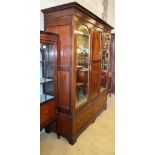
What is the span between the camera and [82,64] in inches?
111

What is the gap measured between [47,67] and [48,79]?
7.4 inches

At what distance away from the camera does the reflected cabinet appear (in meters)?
2.37

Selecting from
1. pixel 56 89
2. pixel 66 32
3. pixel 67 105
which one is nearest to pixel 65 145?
A: pixel 67 105

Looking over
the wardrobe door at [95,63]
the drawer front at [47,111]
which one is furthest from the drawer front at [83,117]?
the drawer front at [47,111]

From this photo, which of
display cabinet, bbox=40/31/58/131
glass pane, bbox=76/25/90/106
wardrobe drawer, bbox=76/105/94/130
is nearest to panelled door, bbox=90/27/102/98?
glass pane, bbox=76/25/90/106

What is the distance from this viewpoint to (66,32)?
7.85ft

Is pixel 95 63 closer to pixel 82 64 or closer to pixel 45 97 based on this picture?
pixel 82 64

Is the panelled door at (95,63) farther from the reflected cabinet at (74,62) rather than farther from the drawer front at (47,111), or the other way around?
the drawer front at (47,111)

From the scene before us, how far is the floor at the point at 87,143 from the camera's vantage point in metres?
2.35

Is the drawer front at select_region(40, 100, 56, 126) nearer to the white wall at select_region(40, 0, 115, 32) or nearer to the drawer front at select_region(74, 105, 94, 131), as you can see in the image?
the drawer front at select_region(74, 105, 94, 131)

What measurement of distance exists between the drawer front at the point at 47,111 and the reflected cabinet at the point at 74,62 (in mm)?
159
